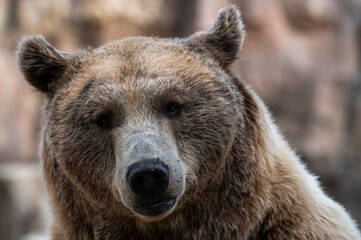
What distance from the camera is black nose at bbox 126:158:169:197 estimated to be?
11.9 ft

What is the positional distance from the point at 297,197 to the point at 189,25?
29.8 feet

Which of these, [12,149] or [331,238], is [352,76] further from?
[331,238]

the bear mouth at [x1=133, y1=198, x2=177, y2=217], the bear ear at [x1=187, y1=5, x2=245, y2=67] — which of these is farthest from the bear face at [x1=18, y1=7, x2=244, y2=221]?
the bear ear at [x1=187, y1=5, x2=245, y2=67]

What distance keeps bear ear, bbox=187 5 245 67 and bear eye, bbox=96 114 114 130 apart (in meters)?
0.90

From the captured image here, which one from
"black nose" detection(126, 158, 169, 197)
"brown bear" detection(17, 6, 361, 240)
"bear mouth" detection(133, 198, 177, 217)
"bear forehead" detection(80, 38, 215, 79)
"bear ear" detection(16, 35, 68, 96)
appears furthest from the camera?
"bear ear" detection(16, 35, 68, 96)

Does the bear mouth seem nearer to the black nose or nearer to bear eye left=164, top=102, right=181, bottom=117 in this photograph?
the black nose

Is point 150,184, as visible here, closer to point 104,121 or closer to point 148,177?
point 148,177

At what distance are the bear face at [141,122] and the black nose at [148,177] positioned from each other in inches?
3.0

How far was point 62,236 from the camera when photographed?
4.55 meters

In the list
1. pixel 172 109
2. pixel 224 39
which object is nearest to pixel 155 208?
pixel 172 109

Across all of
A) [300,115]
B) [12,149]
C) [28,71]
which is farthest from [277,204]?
[12,149]

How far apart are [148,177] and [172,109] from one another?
2.07ft

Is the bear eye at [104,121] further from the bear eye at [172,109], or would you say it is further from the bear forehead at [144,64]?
the bear eye at [172,109]

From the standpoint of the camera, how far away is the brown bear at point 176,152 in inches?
158
